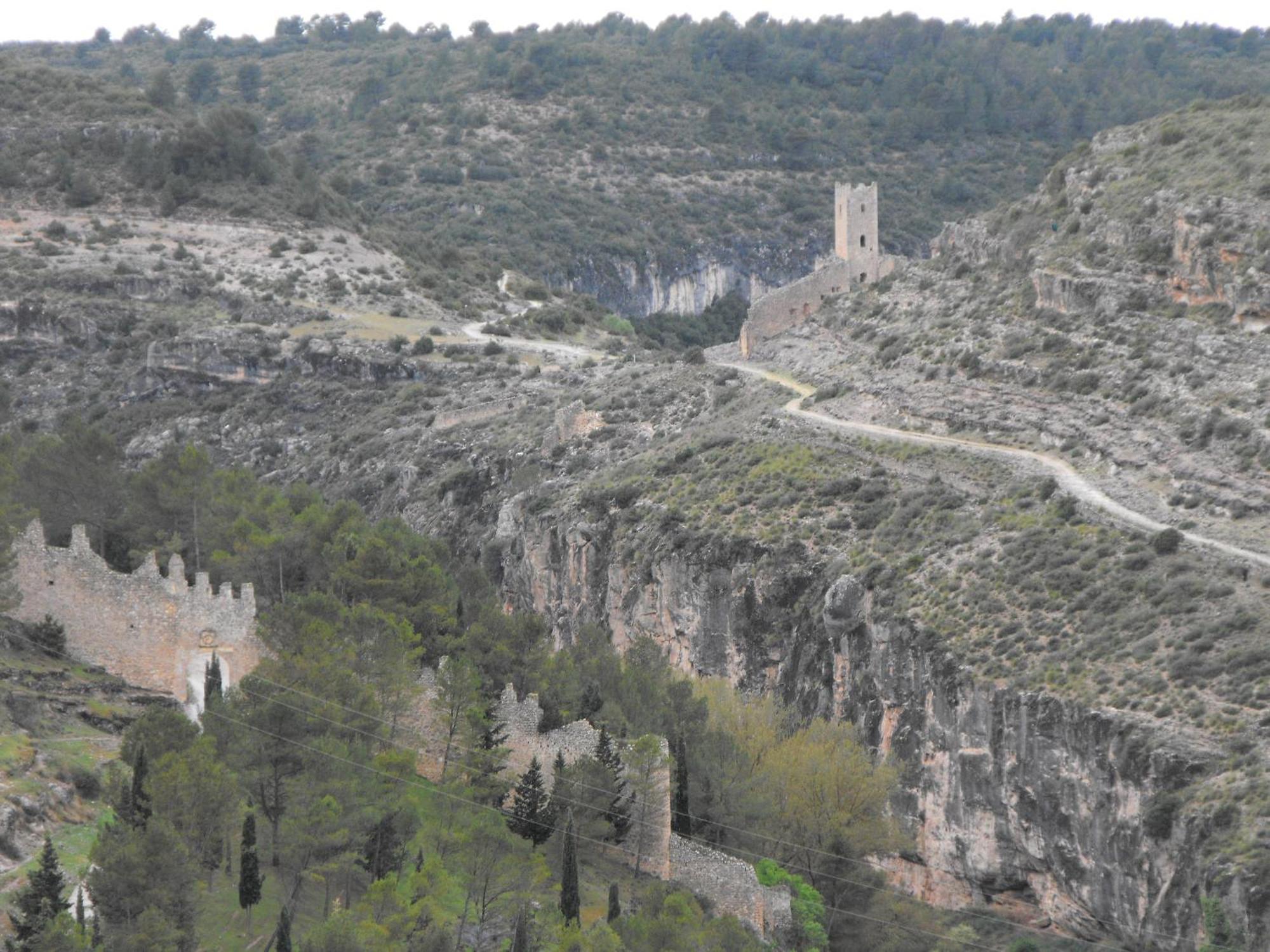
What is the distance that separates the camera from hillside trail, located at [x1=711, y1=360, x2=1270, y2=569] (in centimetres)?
6034

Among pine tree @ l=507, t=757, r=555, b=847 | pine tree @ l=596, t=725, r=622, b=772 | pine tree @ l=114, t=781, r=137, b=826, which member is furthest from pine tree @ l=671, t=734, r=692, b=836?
pine tree @ l=114, t=781, r=137, b=826

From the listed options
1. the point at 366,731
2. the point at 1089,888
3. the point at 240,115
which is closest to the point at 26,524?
the point at 366,731

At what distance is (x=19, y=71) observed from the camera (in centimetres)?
14238

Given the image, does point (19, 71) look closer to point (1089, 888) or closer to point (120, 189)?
point (120, 189)

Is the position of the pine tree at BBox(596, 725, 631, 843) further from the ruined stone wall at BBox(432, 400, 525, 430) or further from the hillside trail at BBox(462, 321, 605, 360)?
the hillside trail at BBox(462, 321, 605, 360)

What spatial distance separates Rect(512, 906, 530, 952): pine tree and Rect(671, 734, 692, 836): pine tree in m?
8.25

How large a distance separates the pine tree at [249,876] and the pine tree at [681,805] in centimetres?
1155

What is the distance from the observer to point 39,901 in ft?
113

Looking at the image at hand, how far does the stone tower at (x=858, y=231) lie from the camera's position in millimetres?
98875

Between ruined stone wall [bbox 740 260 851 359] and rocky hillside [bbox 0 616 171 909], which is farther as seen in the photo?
ruined stone wall [bbox 740 260 851 359]

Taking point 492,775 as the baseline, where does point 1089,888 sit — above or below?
below

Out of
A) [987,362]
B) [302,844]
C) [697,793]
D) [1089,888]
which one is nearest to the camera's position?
[302,844]

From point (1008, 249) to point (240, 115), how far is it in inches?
2590

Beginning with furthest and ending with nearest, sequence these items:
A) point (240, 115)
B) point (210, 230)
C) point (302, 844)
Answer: point (240, 115) < point (210, 230) < point (302, 844)
